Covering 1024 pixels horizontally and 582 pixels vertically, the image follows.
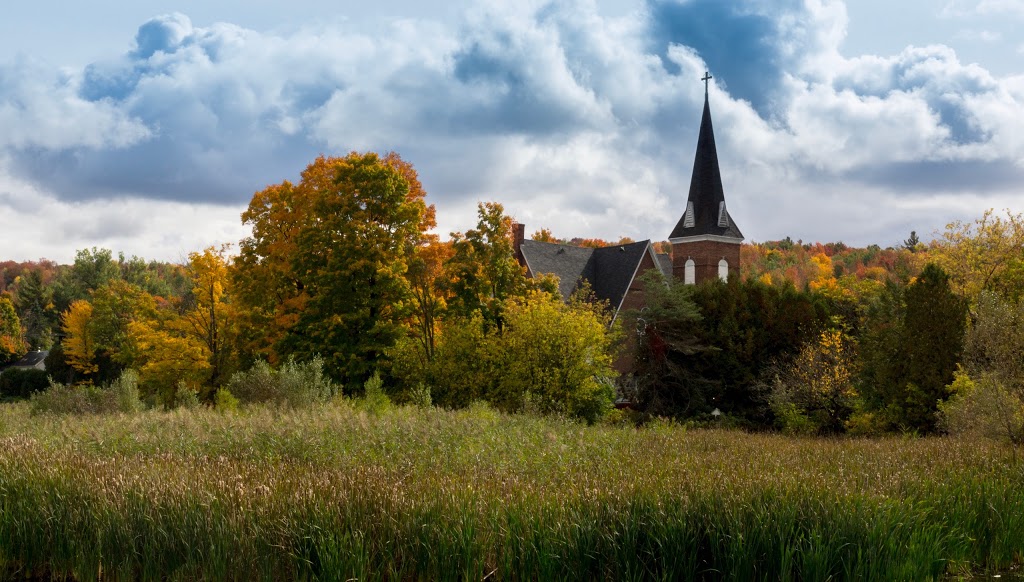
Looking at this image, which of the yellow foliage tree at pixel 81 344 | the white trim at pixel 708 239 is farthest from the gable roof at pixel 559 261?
the yellow foliage tree at pixel 81 344

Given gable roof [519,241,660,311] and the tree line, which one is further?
gable roof [519,241,660,311]

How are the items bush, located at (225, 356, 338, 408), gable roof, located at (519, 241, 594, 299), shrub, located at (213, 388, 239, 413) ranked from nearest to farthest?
shrub, located at (213, 388, 239, 413) → bush, located at (225, 356, 338, 408) → gable roof, located at (519, 241, 594, 299)

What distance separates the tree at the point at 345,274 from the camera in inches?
1212

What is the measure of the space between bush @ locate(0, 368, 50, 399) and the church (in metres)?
36.5

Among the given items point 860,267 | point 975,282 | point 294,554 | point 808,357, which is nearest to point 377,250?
point 808,357

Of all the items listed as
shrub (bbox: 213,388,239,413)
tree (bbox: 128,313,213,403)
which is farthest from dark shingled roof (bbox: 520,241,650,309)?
shrub (bbox: 213,388,239,413)

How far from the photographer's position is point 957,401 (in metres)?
21.1

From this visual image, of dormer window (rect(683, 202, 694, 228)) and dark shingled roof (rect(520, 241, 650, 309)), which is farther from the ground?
dormer window (rect(683, 202, 694, 228))

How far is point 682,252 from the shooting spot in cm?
5338

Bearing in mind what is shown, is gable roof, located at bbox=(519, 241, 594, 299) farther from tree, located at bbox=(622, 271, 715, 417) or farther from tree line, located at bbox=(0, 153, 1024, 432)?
tree, located at bbox=(622, 271, 715, 417)

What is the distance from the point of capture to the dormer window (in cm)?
5281

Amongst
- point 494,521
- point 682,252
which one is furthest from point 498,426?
point 682,252

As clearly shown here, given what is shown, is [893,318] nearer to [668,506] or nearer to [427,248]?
[427,248]

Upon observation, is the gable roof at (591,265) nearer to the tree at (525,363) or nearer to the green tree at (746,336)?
the green tree at (746,336)
